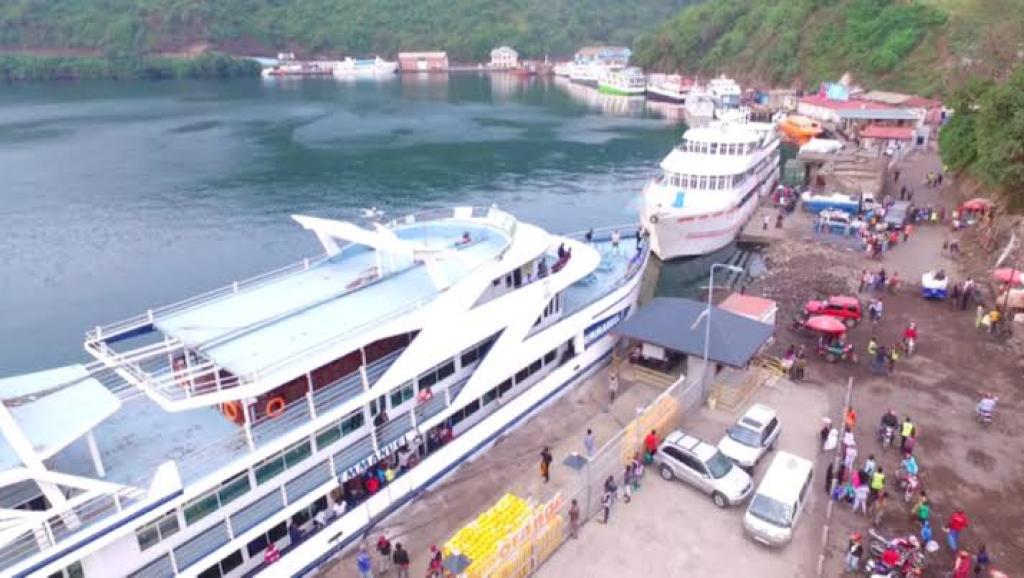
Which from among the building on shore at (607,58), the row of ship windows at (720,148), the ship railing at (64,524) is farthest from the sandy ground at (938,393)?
the building on shore at (607,58)

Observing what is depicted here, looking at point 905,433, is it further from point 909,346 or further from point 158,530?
point 158,530

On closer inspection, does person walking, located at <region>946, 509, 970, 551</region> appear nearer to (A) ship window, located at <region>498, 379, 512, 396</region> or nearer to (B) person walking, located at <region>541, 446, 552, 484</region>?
(B) person walking, located at <region>541, 446, 552, 484</region>

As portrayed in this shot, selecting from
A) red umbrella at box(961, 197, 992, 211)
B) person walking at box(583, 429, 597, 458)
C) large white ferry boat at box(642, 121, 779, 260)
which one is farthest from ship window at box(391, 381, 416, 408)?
red umbrella at box(961, 197, 992, 211)

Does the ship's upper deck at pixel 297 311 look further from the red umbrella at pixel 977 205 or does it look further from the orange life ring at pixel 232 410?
the red umbrella at pixel 977 205

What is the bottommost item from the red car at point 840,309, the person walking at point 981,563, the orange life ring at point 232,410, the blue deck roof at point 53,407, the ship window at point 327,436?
the person walking at point 981,563

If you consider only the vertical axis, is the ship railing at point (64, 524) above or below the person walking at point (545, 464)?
above
